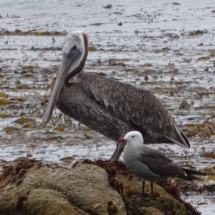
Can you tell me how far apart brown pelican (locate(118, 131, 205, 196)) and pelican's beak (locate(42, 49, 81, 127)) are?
200 centimetres

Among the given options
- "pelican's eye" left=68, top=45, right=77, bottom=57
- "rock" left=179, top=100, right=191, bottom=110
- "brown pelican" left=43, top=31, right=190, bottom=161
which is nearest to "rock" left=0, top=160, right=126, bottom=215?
"brown pelican" left=43, top=31, right=190, bottom=161

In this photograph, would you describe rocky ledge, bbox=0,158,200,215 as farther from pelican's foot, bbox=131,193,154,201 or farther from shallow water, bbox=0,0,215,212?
shallow water, bbox=0,0,215,212

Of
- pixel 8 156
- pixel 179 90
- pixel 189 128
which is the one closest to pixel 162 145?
pixel 189 128

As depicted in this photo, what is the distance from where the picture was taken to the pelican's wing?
27.8ft

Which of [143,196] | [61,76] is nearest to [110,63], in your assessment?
[61,76]

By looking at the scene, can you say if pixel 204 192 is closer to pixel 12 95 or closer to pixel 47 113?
pixel 47 113

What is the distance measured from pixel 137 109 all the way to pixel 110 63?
27.2 ft

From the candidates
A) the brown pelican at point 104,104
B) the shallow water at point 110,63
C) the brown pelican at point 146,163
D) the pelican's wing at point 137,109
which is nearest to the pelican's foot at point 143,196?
the brown pelican at point 146,163

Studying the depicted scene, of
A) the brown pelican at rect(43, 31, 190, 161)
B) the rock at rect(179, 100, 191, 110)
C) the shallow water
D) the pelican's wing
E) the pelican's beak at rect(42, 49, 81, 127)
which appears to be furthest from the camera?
the rock at rect(179, 100, 191, 110)

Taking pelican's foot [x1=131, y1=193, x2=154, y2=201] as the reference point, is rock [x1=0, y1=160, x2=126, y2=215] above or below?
above

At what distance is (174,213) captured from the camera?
19.4 ft

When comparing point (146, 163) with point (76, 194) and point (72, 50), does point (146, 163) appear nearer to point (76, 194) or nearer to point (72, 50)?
point (76, 194)

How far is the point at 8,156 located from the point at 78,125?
172cm

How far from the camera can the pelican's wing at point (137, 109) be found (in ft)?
27.8
